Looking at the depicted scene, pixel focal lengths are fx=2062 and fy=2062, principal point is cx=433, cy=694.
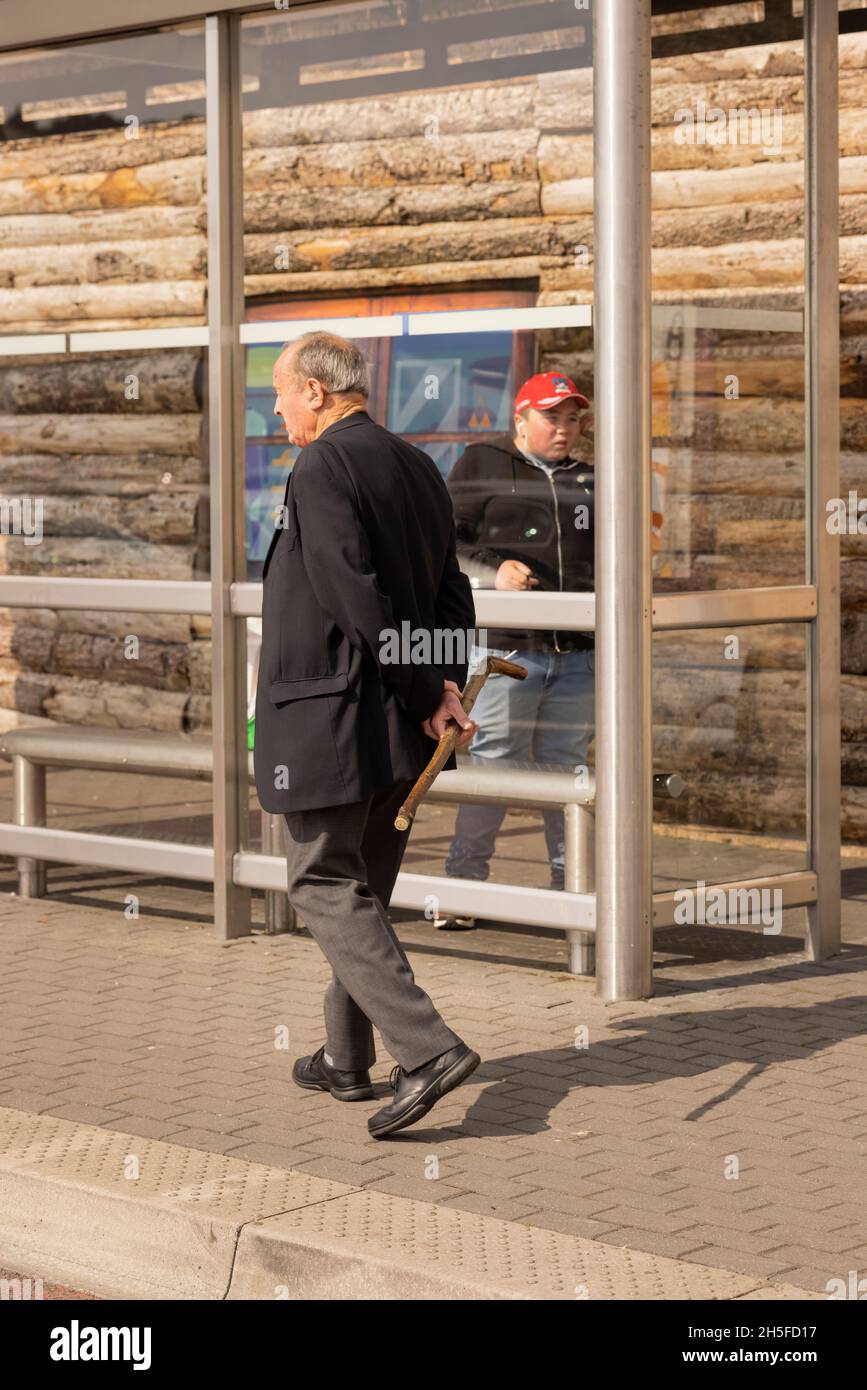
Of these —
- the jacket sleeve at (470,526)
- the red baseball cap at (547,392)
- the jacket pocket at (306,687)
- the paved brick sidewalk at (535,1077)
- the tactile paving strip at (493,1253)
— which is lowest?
the paved brick sidewalk at (535,1077)

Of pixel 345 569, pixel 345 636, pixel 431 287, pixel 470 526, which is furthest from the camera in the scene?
pixel 431 287

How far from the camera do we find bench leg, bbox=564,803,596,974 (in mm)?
6594

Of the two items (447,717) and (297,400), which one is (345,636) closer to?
(447,717)

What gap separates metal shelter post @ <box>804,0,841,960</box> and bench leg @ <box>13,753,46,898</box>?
3.12 m

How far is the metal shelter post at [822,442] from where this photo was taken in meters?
6.64

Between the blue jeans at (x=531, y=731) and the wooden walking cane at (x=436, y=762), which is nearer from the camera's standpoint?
the wooden walking cane at (x=436, y=762)

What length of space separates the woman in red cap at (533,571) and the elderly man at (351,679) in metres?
1.75

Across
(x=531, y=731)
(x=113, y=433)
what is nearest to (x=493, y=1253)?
(x=531, y=731)

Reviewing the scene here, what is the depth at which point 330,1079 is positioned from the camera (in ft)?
17.2

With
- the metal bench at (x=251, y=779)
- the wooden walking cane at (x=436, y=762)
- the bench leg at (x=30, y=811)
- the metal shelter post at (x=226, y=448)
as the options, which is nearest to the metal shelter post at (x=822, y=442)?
the metal bench at (x=251, y=779)

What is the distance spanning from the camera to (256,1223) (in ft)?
13.7

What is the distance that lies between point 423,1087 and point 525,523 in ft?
8.94

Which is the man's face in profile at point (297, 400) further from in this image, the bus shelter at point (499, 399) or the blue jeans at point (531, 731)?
the blue jeans at point (531, 731)

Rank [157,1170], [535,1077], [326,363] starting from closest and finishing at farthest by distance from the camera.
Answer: [157,1170] < [326,363] < [535,1077]
